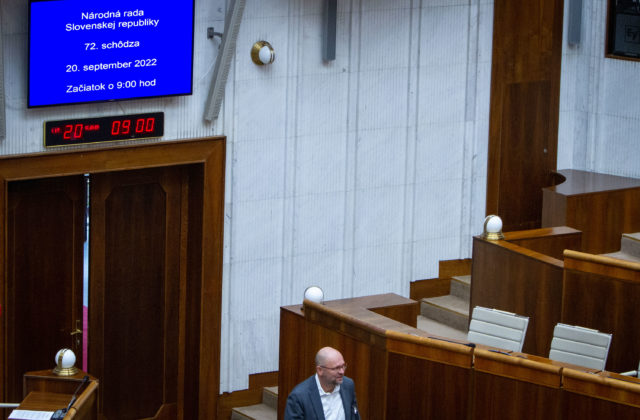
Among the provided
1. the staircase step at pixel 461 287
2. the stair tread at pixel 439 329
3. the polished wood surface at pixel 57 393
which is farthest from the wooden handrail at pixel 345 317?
the staircase step at pixel 461 287

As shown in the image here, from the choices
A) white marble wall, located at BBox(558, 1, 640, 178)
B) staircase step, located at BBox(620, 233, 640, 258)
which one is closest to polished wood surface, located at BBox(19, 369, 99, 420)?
staircase step, located at BBox(620, 233, 640, 258)

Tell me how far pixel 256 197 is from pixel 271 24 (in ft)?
3.88

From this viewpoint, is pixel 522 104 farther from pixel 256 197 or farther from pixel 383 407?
pixel 383 407

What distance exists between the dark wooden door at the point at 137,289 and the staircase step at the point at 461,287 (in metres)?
2.20

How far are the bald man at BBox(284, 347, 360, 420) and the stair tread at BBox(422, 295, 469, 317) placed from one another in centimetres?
327

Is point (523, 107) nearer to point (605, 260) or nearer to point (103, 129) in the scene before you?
point (605, 260)

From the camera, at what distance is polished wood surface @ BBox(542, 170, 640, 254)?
8.92m

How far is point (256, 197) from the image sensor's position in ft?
27.7

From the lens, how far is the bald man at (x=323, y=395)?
18.6 ft

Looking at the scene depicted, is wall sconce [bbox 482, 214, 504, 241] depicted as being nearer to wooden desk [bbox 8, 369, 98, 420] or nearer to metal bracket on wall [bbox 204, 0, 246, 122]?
metal bracket on wall [bbox 204, 0, 246, 122]

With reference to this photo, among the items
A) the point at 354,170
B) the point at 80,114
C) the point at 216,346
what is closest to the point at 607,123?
the point at 354,170

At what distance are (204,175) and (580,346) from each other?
→ 8.97ft

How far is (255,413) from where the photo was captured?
8.48 metres

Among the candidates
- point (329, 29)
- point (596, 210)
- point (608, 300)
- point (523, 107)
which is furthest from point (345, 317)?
point (523, 107)
